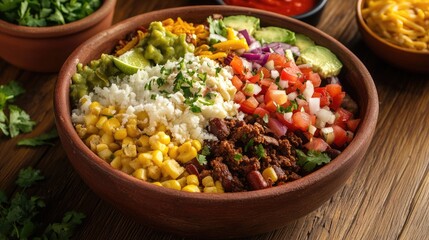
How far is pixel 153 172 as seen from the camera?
10.7ft

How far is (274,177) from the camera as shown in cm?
329

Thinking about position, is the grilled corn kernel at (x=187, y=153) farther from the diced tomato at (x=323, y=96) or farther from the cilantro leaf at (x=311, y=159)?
the diced tomato at (x=323, y=96)

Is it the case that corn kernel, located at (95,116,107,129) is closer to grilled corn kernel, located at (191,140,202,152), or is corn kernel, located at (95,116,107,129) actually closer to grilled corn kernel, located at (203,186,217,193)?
grilled corn kernel, located at (191,140,202,152)

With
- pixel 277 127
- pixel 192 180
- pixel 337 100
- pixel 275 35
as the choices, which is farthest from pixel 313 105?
pixel 192 180

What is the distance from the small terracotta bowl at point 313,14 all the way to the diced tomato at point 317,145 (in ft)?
4.39

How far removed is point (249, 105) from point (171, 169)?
25.4 inches

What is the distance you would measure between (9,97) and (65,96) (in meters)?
0.81

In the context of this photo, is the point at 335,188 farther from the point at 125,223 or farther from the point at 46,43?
the point at 46,43

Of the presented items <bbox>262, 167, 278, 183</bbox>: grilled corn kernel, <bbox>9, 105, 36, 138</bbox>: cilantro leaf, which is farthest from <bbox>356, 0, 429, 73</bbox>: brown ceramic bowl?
<bbox>9, 105, 36, 138</bbox>: cilantro leaf

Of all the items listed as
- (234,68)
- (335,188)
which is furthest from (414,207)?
(234,68)

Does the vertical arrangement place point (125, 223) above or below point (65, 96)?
below

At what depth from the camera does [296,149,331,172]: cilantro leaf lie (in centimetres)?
340

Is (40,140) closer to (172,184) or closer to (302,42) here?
(172,184)

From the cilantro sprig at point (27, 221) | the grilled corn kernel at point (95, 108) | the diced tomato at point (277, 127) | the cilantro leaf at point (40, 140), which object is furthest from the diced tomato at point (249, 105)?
the cilantro leaf at point (40, 140)
